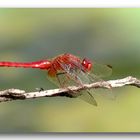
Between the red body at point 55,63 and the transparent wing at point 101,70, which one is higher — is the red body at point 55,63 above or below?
above

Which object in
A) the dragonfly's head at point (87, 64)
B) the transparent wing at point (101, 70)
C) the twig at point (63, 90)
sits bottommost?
the twig at point (63, 90)

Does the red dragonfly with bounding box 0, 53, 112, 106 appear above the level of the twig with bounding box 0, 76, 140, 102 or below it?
above

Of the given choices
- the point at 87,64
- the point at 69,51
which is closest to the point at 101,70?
the point at 87,64

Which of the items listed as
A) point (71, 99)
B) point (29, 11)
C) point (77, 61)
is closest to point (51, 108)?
point (71, 99)

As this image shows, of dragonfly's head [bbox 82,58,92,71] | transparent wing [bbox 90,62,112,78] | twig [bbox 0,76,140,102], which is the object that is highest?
dragonfly's head [bbox 82,58,92,71]

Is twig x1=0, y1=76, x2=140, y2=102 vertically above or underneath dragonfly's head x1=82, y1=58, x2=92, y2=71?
underneath

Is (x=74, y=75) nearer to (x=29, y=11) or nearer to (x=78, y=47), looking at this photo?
(x=78, y=47)
